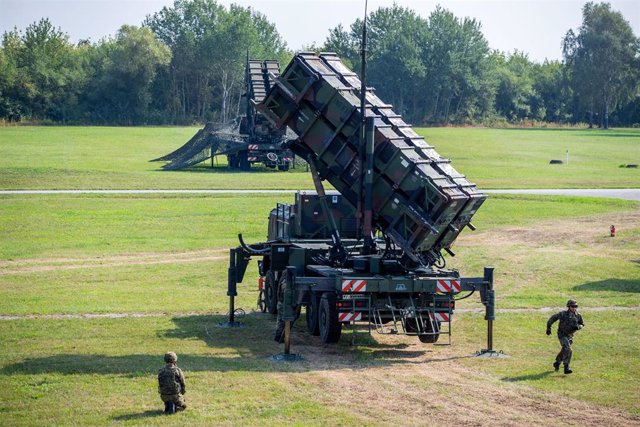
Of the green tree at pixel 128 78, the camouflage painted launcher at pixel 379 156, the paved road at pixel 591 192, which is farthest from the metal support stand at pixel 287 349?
the green tree at pixel 128 78

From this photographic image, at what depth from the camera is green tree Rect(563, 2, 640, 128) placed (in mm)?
149875

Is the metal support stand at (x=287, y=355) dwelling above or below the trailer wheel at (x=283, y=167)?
below

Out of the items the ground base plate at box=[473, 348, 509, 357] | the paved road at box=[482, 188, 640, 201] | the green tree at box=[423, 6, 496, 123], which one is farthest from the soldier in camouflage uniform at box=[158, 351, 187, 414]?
the green tree at box=[423, 6, 496, 123]

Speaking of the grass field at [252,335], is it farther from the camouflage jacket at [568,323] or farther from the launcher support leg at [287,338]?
the camouflage jacket at [568,323]

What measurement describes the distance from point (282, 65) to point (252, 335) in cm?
12045

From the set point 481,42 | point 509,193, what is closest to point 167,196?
point 509,193

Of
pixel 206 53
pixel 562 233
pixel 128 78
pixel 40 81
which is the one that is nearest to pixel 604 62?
pixel 206 53

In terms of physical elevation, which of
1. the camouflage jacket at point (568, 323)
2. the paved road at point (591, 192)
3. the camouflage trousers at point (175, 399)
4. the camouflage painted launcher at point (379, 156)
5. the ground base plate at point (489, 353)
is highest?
the camouflage painted launcher at point (379, 156)

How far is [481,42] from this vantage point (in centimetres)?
15562

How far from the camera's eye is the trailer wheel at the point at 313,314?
23.2m

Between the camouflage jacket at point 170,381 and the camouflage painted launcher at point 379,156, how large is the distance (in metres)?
6.14

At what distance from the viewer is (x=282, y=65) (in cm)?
14250

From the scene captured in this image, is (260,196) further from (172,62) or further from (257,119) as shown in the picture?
(172,62)

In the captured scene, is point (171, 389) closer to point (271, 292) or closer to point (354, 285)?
point (354, 285)
